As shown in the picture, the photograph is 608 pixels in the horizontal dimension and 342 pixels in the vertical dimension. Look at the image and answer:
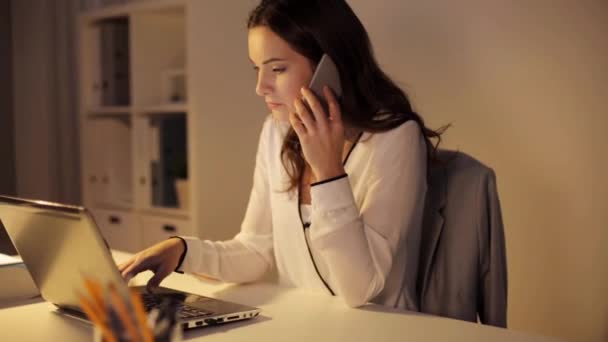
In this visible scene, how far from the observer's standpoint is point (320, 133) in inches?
50.7

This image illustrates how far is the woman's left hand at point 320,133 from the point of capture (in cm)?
126

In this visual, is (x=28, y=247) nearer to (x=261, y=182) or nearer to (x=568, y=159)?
(x=261, y=182)

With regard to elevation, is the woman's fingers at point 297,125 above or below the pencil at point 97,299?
above

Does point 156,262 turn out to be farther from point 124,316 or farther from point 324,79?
point 124,316

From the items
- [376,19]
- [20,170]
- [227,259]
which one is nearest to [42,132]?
[20,170]

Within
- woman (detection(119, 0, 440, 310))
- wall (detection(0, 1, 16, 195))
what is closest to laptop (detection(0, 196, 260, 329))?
woman (detection(119, 0, 440, 310))

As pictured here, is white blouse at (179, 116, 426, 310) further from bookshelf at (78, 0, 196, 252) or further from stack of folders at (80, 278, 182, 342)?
bookshelf at (78, 0, 196, 252)

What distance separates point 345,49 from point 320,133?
0.23m

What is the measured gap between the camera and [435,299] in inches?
55.4

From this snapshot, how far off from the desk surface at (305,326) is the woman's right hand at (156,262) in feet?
0.54

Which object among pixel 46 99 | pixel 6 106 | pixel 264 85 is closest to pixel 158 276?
pixel 264 85

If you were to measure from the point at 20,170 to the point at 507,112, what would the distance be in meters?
2.85

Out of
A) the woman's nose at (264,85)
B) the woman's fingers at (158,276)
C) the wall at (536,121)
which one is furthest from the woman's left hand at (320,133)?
the wall at (536,121)

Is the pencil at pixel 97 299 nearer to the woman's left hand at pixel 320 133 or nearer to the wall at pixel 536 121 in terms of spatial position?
the woman's left hand at pixel 320 133
